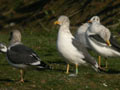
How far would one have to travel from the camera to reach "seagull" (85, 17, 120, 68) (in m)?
16.0

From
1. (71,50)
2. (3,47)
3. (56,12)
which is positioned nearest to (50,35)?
(56,12)

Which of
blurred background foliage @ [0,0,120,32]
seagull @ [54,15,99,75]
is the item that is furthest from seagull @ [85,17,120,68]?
blurred background foliage @ [0,0,120,32]

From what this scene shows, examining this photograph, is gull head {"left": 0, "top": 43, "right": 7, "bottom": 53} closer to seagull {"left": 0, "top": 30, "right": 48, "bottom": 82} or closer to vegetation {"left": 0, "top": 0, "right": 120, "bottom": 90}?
vegetation {"left": 0, "top": 0, "right": 120, "bottom": 90}

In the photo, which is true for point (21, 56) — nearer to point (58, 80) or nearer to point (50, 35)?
point (58, 80)

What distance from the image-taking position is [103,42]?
52.6ft

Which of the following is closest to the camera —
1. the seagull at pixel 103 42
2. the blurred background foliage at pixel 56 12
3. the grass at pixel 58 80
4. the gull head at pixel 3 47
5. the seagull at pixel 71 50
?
the grass at pixel 58 80

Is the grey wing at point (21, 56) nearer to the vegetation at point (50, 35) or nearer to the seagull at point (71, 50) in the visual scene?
the vegetation at point (50, 35)

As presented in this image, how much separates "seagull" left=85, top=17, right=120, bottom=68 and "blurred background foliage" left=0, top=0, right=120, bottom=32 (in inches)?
430

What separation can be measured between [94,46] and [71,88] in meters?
4.75

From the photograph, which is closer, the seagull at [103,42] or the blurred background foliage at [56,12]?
the seagull at [103,42]

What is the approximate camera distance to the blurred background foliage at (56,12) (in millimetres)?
29781

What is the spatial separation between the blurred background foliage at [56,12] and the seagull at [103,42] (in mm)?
10928

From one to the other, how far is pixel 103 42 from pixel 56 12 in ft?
56.2

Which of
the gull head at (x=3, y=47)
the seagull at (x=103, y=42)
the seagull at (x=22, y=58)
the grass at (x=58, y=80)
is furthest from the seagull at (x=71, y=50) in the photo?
the gull head at (x=3, y=47)
